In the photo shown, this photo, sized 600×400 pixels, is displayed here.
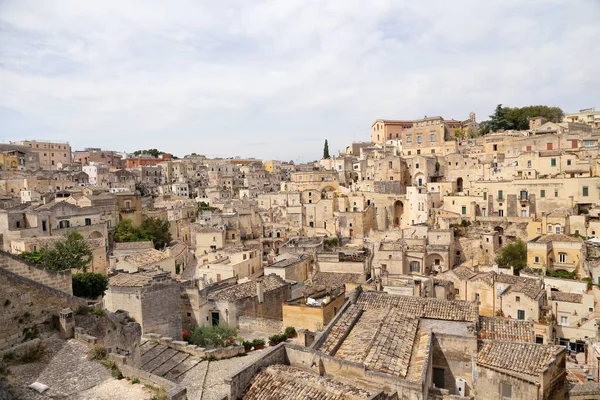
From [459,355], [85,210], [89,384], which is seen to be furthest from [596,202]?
[85,210]

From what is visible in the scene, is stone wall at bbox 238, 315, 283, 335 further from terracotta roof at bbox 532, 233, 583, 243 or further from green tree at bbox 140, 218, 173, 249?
green tree at bbox 140, 218, 173, 249

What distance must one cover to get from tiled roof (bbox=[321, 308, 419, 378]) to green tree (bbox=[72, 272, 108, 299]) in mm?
8831

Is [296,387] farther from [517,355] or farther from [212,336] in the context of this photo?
[517,355]

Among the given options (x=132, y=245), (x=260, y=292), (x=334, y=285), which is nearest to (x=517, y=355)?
(x=260, y=292)

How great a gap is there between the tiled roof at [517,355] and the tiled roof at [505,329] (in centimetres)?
117

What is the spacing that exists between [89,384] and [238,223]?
104 feet

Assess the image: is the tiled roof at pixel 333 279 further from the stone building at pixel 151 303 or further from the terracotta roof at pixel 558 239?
the terracotta roof at pixel 558 239

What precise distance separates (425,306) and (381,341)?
4.33 meters

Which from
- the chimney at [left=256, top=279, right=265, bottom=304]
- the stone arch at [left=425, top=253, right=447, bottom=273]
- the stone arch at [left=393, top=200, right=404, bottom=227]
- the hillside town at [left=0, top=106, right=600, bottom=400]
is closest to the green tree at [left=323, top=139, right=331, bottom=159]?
the hillside town at [left=0, top=106, right=600, bottom=400]

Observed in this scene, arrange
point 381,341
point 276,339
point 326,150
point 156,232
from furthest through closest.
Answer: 1. point 326,150
2. point 156,232
3. point 276,339
4. point 381,341

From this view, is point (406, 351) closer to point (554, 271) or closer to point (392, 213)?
point (554, 271)

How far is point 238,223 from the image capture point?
1603 inches

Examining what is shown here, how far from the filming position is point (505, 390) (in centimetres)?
1248

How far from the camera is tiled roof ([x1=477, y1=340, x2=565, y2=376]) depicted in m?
12.4
